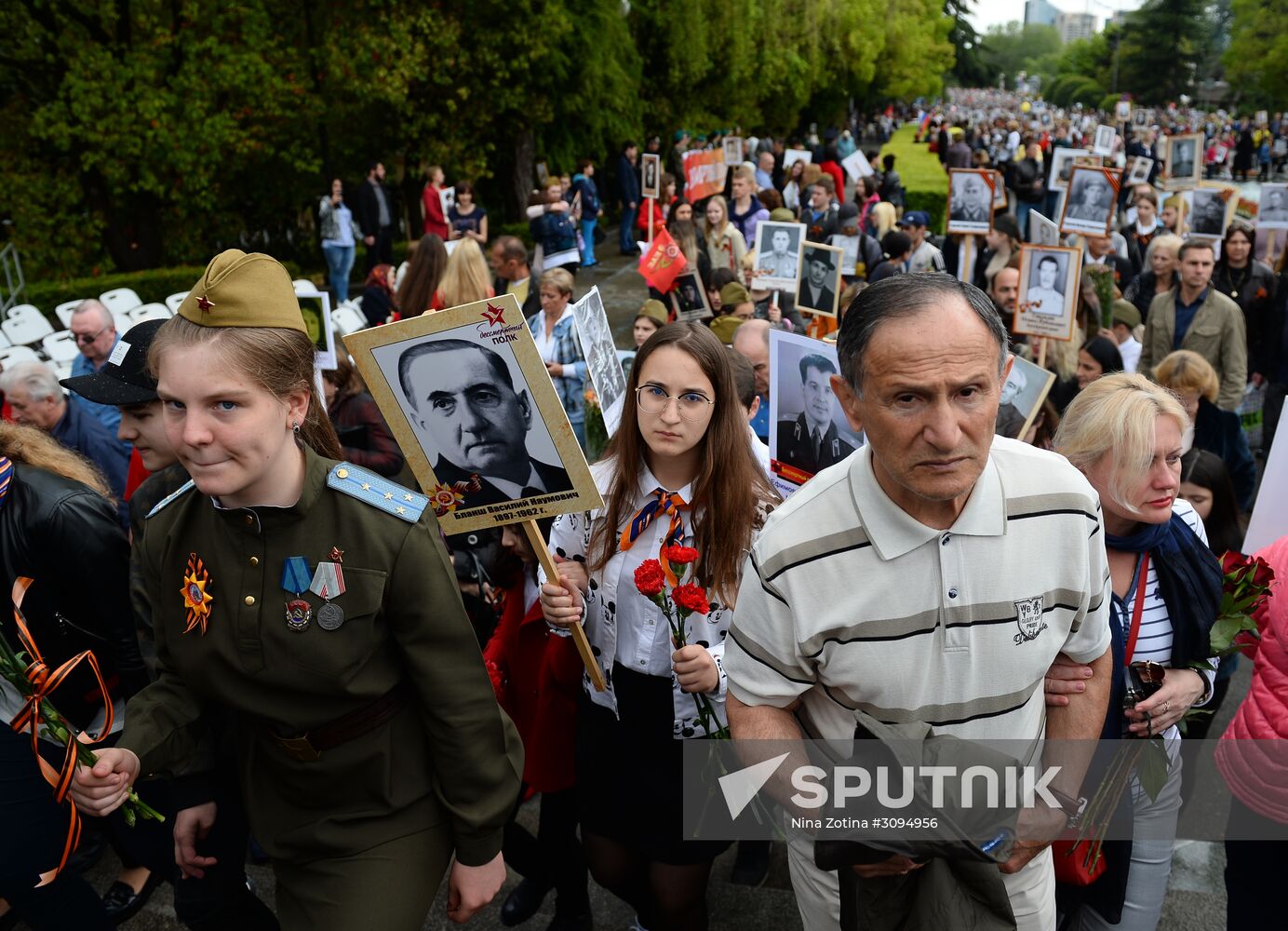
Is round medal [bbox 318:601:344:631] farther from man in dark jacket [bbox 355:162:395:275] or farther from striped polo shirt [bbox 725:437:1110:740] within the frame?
man in dark jacket [bbox 355:162:395:275]

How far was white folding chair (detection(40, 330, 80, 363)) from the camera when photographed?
9211mm

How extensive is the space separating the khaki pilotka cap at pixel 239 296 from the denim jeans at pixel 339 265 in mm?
13555

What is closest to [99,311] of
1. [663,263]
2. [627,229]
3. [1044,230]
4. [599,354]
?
[599,354]

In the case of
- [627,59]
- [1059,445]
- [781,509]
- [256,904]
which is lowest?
[256,904]

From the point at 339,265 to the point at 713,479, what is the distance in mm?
13486

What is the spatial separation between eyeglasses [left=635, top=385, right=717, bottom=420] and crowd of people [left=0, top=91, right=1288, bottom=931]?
0.04 feet

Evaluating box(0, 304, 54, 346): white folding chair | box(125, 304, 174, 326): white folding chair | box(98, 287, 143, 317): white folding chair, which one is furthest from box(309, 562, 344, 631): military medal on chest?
box(98, 287, 143, 317): white folding chair

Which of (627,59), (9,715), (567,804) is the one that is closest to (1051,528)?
(567,804)

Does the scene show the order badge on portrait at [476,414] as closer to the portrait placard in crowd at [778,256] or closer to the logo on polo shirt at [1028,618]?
the logo on polo shirt at [1028,618]

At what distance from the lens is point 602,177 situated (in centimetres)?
2512

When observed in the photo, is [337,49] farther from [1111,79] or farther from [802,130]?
[1111,79]

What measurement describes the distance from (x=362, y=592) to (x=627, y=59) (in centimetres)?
2132

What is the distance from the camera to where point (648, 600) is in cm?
306

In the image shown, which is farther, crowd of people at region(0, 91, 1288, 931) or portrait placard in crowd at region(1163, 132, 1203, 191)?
portrait placard in crowd at region(1163, 132, 1203, 191)
